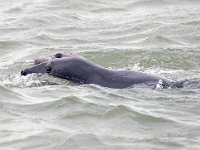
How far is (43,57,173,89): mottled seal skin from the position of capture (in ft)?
22.9

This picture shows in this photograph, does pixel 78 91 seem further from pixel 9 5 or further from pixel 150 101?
pixel 9 5

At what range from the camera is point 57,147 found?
5488 millimetres

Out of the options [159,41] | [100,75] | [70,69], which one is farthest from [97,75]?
[159,41]

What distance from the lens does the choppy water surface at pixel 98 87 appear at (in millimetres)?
5762

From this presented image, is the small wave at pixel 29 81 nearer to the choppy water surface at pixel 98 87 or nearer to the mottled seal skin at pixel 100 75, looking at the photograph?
the choppy water surface at pixel 98 87

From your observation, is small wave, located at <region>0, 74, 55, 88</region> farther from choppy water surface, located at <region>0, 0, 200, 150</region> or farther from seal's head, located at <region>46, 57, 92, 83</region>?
seal's head, located at <region>46, 57, 92, 83</region>

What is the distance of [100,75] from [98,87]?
0.14 m

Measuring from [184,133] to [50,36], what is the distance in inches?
246

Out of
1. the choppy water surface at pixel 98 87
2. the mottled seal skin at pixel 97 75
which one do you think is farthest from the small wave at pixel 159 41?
the mottled seal skin at pixel 97 75

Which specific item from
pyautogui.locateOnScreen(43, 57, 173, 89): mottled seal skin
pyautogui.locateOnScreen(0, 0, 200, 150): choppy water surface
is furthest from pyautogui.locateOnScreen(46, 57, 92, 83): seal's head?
pyautogui.locateOnScreen(0, 0, 200, 150): choppy water surface

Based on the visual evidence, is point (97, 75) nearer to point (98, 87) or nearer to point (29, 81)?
point (98, 87)

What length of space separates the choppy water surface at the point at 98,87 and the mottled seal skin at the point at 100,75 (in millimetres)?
104

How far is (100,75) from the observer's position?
700 cm

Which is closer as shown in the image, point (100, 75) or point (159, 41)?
point (100, 75)
